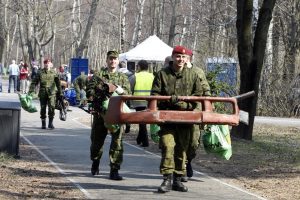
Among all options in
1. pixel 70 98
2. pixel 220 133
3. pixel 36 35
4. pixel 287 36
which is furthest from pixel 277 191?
pixel 36 35

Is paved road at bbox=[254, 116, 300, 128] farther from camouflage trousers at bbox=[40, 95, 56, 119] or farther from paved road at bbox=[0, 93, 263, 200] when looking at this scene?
paved road at bbox=[0, 93, 263, 200]

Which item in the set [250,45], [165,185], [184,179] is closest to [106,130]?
[184,179]

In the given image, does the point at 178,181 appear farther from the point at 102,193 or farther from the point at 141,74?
the point at 141,74

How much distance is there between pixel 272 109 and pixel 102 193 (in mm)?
18956

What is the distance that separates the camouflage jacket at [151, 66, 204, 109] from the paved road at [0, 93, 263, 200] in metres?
1.37

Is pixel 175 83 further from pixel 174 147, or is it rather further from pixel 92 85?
pixel 92 85

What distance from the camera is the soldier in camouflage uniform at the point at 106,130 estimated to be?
10602 mm

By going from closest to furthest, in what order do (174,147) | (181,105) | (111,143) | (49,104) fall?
(181,105) < (174,147) < (111,143) < (49,104)

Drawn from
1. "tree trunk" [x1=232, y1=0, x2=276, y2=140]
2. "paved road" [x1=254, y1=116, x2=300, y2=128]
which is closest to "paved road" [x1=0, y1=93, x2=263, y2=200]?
"tree trunk" [x1=232, y1=0, x2=276, y2=140]

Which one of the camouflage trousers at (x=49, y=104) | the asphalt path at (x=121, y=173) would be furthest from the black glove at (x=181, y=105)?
the camouflage trousers at (x=49, y=104)

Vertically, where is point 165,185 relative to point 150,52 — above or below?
below

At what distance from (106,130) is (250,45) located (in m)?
7.55

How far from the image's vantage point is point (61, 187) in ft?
33.0

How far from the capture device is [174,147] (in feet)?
31.8
